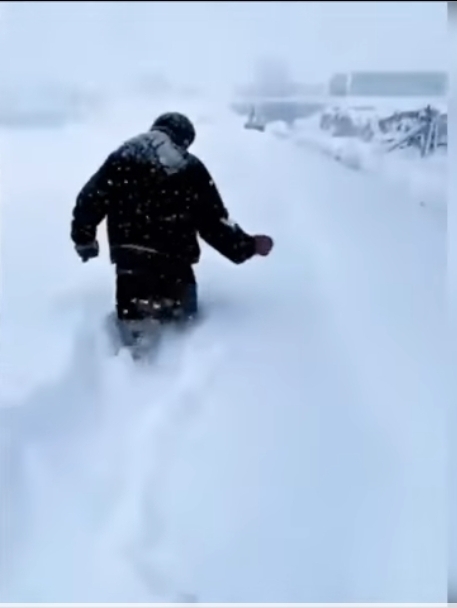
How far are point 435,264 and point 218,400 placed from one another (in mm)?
389

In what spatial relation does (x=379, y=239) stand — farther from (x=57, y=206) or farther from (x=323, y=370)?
(x=57, y=206)

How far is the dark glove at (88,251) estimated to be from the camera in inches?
61.9

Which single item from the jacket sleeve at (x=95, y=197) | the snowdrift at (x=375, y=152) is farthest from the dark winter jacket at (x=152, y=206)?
the snowdrift at (x=375, y=152)

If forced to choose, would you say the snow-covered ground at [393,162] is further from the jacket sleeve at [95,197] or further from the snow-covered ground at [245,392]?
the jacket sleeve at [95,197]

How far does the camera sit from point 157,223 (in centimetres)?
157

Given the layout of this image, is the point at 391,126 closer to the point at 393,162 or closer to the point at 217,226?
the point at 393,162

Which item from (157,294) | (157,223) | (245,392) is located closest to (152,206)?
(157,223)

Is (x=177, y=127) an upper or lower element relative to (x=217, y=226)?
upper

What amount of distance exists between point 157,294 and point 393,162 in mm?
410

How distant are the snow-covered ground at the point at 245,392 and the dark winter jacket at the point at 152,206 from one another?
0.09 feet

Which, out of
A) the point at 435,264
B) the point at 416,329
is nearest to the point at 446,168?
the point at 435,264

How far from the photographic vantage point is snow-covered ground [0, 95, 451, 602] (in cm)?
158

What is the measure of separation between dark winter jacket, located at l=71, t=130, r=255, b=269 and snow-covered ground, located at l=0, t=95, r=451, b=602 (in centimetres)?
3

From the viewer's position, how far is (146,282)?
1.58 meters
